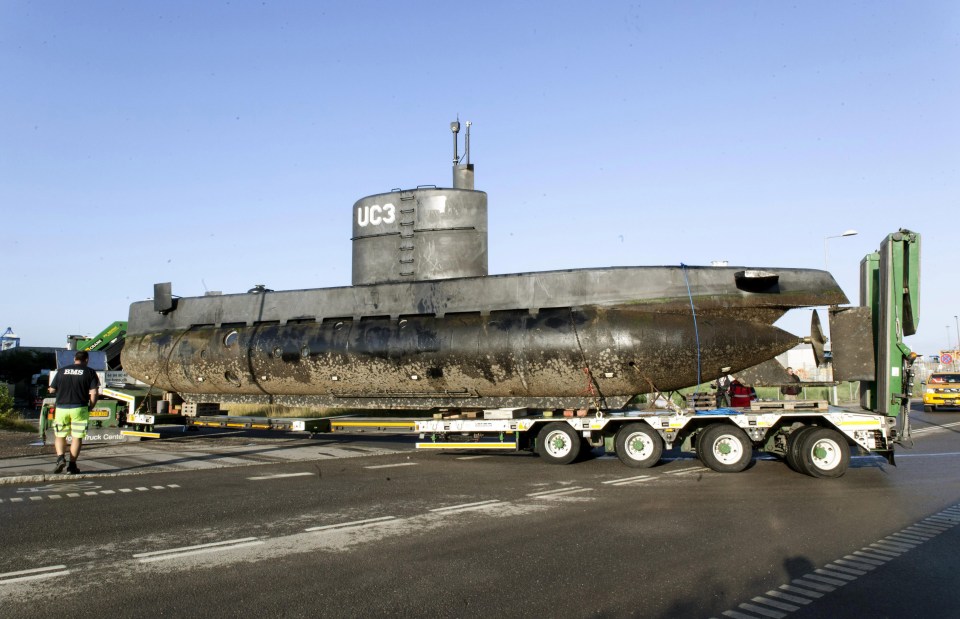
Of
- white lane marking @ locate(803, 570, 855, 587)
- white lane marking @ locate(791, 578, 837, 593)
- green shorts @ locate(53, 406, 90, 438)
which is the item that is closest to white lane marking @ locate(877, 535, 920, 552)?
white lane marking @ locate(803, 570, 855, 587)

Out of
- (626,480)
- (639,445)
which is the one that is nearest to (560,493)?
(626,480)

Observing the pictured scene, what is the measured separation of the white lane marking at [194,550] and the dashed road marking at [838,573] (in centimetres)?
430

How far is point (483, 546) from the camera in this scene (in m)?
6.86

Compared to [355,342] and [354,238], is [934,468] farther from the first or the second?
[354,238]

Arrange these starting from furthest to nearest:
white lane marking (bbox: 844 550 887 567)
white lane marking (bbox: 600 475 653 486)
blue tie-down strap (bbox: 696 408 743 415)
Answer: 1. blue tie-down strap (bbox: 696 408 743 415)
2. white lane marking (bbox: 600 475 653 486)
3. white lane marking (bbox: 844 550 887 567)

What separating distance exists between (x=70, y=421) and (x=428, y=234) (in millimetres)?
7574

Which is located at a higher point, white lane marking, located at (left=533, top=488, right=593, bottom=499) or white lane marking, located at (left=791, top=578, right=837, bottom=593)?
white lane marking, located at (left=791, top=578, right=837, bottom=593)

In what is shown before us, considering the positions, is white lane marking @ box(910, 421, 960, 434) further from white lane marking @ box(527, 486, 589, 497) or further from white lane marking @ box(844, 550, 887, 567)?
white lane marking @ box(844, 550, 887, 567)

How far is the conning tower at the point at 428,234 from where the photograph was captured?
15.8 meters

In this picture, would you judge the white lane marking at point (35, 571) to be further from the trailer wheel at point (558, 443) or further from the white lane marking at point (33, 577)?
the trailer wheel at point (558, 443)

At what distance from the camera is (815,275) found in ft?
43.7

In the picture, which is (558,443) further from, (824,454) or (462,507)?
(462,507)

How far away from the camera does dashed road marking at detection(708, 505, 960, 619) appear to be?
16.8 feet

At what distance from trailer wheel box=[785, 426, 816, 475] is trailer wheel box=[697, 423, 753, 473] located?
24.1 inches
